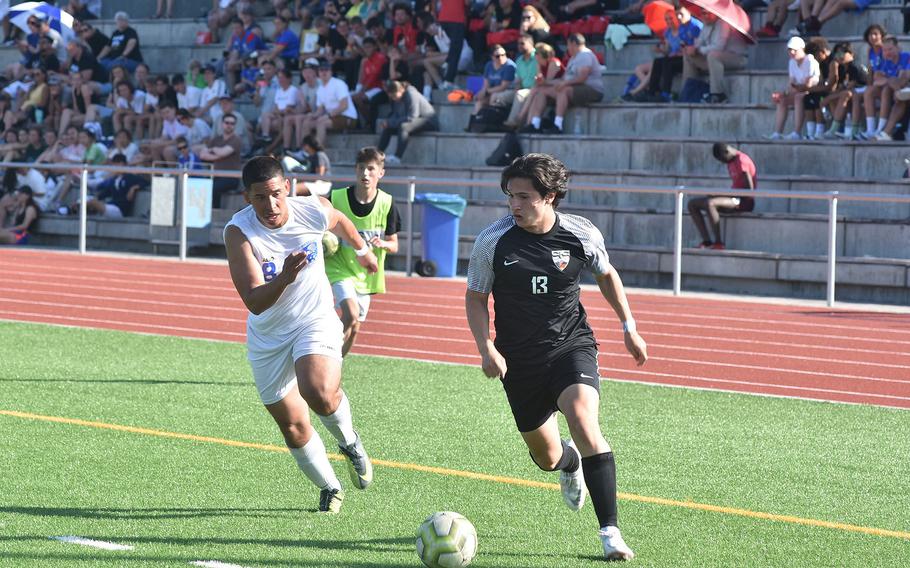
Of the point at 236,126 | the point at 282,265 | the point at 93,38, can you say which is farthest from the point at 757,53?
the point at 282,265

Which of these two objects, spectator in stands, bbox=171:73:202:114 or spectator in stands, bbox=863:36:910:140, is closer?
spectator in stands, bbox=863:36:910:140

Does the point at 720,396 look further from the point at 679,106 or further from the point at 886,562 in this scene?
the point at 679,106

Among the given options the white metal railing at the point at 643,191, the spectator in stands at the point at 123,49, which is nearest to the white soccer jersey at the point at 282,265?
the white metal railing at the point at 643,191

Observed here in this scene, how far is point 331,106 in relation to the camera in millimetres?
22828

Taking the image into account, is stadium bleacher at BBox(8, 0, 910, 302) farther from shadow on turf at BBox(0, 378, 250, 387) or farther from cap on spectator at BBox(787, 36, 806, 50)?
shadow on turf at BBox(0, 378, 250, 387)

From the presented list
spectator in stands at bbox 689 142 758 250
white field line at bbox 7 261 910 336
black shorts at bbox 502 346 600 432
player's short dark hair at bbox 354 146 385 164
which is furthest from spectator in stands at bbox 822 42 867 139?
black shorts at bbox 502 346 600 432

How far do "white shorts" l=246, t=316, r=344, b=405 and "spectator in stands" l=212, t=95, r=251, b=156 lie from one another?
16.5 m

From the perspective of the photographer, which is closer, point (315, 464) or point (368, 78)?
point (315, 464)

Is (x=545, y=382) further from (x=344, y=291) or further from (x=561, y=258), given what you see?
(x=344, y=291)

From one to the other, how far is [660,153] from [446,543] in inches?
582

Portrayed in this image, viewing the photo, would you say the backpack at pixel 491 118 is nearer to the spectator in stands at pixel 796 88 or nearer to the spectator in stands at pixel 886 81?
the spectator in stands at pixel 796 88

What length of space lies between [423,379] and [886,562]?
6146 millimetres

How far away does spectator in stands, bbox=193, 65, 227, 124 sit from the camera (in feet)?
81.7

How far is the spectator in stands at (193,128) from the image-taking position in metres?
23.9
